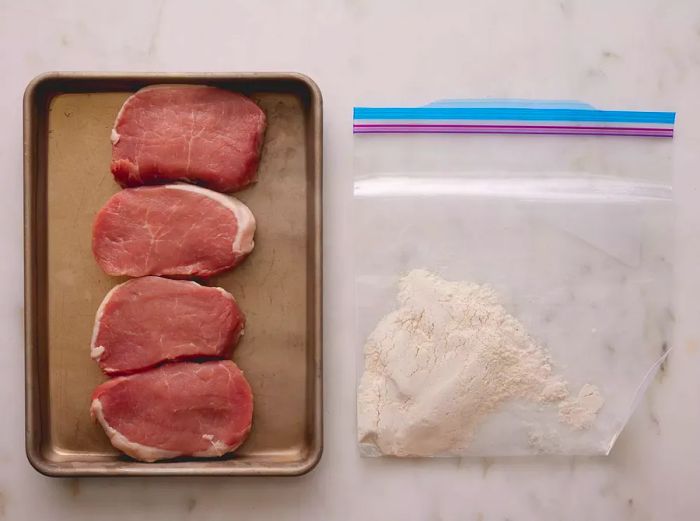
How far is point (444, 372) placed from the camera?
4.55ft

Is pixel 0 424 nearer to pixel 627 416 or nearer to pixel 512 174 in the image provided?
pixel 512 174

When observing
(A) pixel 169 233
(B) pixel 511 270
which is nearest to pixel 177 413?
(A) pixel 169 233

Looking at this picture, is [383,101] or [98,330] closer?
[98,330]

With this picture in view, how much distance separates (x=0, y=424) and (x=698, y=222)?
1.58m

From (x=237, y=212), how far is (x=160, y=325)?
278mm

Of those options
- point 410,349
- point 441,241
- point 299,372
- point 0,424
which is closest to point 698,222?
point 441,241

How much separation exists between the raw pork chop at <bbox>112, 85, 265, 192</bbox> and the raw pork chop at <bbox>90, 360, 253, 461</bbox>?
0.41 metres

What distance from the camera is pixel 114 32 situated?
1433mm

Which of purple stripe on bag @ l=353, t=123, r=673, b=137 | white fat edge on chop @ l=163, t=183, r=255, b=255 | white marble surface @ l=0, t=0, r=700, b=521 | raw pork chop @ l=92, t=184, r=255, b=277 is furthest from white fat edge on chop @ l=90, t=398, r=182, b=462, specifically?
purple stripe on bag @ l=353, t=123, r=673, b=137

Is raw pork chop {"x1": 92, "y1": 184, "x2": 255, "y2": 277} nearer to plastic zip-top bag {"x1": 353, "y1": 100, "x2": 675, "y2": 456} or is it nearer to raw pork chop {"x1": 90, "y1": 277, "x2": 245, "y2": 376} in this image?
raw pork chop {"x1": 90, "y1": 277, "x2": 245, "y2": 376}

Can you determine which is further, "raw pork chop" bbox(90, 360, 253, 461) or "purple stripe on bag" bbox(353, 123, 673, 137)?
"purple stripe on bag" bbox(353, 123, 673, 137)

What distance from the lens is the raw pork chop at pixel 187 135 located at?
136 centimetres

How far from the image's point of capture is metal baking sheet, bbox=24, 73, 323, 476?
1357 mm

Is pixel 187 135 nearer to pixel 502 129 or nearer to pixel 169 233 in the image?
pixel 169 233
